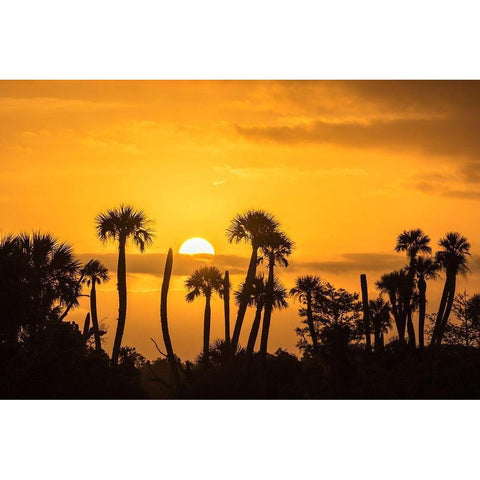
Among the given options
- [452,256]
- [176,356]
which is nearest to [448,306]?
[452,256]

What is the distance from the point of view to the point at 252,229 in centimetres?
5200

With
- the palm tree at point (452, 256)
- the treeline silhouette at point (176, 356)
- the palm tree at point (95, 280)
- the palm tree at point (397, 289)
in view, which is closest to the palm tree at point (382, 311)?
the palm tree at point (397, 289)

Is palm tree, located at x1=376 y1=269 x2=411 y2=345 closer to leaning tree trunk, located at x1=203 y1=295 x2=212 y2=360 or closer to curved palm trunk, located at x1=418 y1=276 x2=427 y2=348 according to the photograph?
curved palm trunk, located at x1=418 y1=276 x2=427 y2=348

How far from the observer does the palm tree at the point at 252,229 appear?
51.1 metres

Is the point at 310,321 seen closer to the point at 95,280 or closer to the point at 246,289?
the point at 95,280

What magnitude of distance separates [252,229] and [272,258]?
11.2 feet

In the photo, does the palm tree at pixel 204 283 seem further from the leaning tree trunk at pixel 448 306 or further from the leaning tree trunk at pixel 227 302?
the leaning tree trunk at pixel 448 306

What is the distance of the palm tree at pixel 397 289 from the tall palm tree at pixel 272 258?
27.9 ft

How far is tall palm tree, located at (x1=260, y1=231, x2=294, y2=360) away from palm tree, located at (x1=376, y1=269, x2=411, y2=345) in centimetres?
851

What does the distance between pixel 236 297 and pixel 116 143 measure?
56.9 feet

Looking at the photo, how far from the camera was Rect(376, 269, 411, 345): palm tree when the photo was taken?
2364 inches

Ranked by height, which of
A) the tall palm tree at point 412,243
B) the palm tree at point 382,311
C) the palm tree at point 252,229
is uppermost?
the tall palm tree at point 412,243
